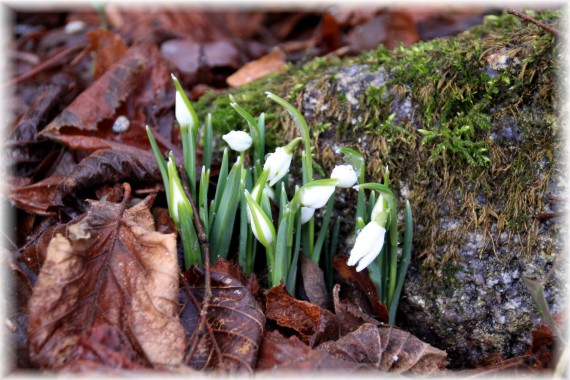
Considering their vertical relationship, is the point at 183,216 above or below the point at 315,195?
below

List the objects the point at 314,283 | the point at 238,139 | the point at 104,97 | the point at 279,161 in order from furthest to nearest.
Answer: the point at 104,97 → the point at 314,283 → the point at 238,139 → the point at 279,161

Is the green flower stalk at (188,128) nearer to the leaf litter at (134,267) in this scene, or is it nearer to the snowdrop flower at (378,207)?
the leaf litter at (134,267)

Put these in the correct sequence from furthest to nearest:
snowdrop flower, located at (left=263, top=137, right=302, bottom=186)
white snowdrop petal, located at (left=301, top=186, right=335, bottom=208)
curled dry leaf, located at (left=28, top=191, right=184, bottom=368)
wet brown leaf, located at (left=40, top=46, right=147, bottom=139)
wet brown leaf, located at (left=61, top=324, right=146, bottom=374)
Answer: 1. wet brown leaf, located at (left=40, top=46, right=147, bottom=139)
2. snowdrop flower, located at (left=263, top=137, right=302, bottom=186)
3. white snowdrop petal, located at (left=301, top=186, right=335, bottom=208)
4. curled dry leaf, located at (left=28, top=191, right=184, bottom=368)
5. wet brown leaf, located at (left=61, top=324, right=146, bottom=374)

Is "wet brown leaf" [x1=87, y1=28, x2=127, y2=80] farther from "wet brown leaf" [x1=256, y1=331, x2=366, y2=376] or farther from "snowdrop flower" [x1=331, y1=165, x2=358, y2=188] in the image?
"wet brown leaf" [x1=256, y1=331, x2=366, y2=376]

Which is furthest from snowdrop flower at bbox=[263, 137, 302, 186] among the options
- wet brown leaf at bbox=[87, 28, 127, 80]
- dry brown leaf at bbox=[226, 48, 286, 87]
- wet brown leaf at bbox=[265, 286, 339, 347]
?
wet brown leaf at bbox=[87, 28, 127, 80]

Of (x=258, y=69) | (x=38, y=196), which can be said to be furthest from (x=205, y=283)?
(x=258, y=69)

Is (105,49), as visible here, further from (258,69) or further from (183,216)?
(183,216)
